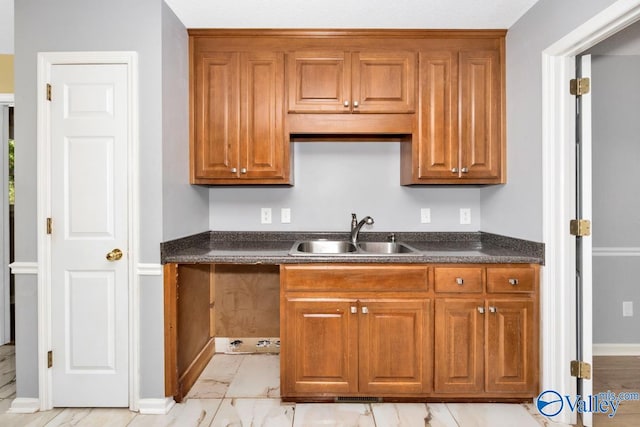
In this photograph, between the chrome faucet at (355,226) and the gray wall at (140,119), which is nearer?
the gray wall at (140,119)

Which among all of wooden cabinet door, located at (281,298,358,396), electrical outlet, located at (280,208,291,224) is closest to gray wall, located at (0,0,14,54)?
electrical outlet, located at (280,208,291,224)

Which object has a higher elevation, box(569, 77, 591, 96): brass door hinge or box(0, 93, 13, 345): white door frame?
box(569, 77, 591, 96): brass door hinge

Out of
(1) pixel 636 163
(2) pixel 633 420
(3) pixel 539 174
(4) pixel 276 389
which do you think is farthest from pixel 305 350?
(1) pixel 636 163

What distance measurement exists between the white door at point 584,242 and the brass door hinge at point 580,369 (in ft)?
0.06

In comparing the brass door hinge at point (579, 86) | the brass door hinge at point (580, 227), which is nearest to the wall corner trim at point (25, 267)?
the brass door hinge at point (580, 227)

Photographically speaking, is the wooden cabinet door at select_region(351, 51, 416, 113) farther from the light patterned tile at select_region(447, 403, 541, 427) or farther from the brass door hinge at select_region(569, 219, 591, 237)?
the light patterned tile at select_region(447, 403, 541, 427)

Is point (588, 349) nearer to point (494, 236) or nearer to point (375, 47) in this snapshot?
point (494, 236)

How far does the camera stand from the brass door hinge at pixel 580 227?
1.95m

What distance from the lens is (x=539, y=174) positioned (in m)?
2.08

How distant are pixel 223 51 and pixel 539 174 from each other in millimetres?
2119

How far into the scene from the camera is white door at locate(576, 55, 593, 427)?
196 centimetres

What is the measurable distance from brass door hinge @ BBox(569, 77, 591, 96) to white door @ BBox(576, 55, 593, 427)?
0.03m

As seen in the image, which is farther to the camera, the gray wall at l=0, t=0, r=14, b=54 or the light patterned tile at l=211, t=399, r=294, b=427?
the gray wall at l=0, t=0, r=14, b=54

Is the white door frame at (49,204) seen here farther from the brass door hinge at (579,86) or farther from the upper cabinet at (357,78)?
the brass door hinge at (579,86)
